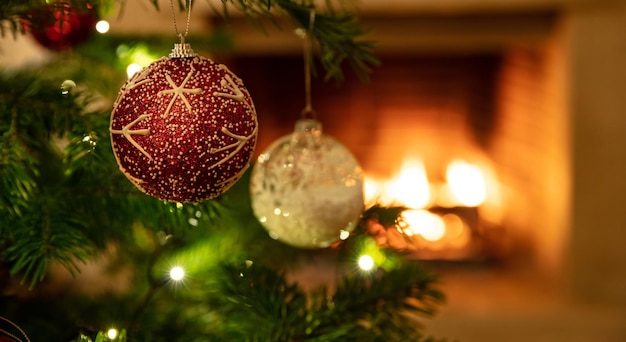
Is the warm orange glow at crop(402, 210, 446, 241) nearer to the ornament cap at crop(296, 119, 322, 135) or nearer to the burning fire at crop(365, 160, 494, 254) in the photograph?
the burning fire at crop(365, 160, 494, 254)

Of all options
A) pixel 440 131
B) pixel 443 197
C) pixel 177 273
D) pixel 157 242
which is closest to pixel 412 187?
pixel 443 197

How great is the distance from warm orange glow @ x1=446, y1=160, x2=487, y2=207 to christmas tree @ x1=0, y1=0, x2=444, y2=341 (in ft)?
4.71

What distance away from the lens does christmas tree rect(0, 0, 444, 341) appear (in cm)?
52

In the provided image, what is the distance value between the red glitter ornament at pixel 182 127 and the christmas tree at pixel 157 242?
0.02 m

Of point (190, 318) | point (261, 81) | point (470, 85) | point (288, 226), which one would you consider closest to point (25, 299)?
point (190, 318)

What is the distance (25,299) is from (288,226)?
0.83 ft

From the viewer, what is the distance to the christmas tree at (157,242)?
522mm

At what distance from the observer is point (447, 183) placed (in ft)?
7.04

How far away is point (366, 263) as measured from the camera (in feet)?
2.16

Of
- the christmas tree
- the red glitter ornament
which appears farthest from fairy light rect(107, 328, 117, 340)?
the red glitter ornament

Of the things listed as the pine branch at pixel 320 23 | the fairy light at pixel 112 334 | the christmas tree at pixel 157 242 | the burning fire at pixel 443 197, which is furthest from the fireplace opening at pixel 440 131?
the fairy light at pixel 112 334

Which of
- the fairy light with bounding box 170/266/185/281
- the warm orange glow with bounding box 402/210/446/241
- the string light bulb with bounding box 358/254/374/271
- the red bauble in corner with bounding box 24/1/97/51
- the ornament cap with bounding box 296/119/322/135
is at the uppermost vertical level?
the warm orange glow with bounding box 402/210/446/241

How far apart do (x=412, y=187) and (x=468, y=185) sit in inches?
6.6

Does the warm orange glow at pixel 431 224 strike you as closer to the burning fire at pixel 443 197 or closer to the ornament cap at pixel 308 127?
the burning fire at pixel 443 197
